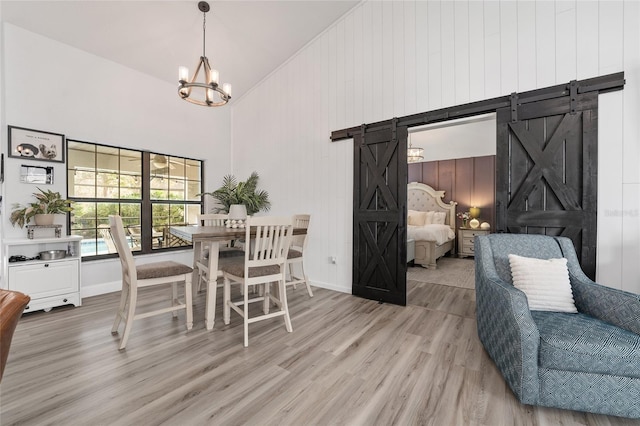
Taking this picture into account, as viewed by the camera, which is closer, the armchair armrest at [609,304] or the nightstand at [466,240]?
the armchair armrest at [609,304]

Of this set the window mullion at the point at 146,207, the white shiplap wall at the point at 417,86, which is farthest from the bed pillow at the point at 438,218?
the window mullion at the point at 146,207

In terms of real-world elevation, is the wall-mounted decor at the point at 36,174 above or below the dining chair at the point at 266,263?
above

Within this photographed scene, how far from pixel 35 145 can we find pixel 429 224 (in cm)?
692

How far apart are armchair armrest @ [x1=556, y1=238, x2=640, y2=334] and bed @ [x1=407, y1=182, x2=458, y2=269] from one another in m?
2.96

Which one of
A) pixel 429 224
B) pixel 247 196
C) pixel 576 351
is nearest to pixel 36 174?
pixel 247 196

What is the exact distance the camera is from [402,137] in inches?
129

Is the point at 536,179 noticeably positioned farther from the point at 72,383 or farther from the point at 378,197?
the point at 72,383

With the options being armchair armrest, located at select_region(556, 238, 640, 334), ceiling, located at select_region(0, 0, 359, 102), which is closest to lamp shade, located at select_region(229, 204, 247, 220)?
ceiling, located at select_region(0, 0, 359, 102)

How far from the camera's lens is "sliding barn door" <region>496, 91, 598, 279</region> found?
233 centimetres

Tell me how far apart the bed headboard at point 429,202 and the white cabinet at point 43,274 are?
6.80m

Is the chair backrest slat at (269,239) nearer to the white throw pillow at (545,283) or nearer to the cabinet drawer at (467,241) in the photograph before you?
the white throw pillow at (545,283)

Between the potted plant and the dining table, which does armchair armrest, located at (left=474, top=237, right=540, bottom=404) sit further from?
the potted plant

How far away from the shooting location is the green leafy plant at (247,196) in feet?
15.2

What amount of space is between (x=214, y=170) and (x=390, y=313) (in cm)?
402
